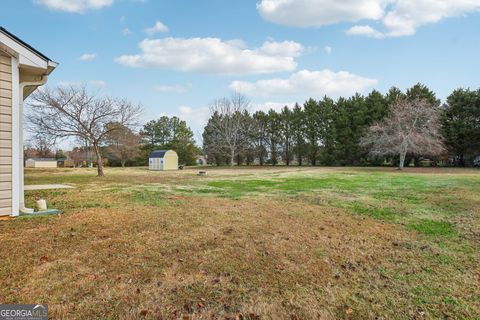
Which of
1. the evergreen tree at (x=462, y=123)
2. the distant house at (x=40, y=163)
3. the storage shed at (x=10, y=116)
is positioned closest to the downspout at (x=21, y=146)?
the storage shed at (x=10, y=116)

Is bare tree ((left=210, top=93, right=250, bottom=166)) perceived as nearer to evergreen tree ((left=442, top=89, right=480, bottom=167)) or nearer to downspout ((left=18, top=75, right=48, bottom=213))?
evergreen tree ((left=442, top=89, right=480, bottom=167))

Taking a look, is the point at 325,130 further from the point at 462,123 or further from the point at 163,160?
the point at 163,160

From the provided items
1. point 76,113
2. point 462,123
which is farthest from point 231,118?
point 462,123

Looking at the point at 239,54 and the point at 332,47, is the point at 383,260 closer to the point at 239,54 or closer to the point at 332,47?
the point at 332,47

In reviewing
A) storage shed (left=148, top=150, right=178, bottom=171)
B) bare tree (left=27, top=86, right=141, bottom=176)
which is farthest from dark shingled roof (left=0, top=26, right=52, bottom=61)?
storage shed (left=148, top=150, right=178, bottom=171)

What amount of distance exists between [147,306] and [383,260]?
2959 mm

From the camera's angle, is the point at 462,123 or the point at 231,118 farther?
the point at 231,118

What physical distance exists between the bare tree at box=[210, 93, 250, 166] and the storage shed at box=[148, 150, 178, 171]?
7.60 m

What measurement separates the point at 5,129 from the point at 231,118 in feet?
109

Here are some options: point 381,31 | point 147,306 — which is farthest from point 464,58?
point 147,306

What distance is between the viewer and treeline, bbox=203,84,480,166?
28703 millimetres

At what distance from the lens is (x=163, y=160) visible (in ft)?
105

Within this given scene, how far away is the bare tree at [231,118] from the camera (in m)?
37.0

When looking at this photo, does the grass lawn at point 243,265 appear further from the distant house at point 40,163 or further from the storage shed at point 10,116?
the distant house at point 40,163
